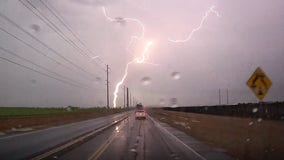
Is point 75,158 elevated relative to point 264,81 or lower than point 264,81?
lower

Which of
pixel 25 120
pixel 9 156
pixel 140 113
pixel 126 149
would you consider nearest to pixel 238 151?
pixel 126 149

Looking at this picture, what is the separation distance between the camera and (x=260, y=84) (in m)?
22.0

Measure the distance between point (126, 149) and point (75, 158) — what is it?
14.4ft

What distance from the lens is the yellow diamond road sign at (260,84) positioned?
2192 centimetres

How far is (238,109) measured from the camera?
282 ft

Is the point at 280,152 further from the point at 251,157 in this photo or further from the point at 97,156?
the point at 97,156

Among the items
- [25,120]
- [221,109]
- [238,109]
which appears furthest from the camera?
[221,109]

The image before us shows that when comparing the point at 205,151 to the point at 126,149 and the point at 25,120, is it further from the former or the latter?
the point at 25,120

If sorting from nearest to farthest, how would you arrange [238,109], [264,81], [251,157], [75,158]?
1. [75,158]
2. [251,157]
3. [264,81]
4. [238,109]

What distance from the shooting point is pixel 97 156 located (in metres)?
17.0

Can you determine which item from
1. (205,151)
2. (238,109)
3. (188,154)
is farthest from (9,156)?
(238,109)

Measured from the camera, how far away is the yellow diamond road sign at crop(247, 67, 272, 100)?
21922mm

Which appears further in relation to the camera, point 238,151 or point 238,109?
point 238,109

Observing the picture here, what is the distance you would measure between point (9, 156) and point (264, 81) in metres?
12.3
